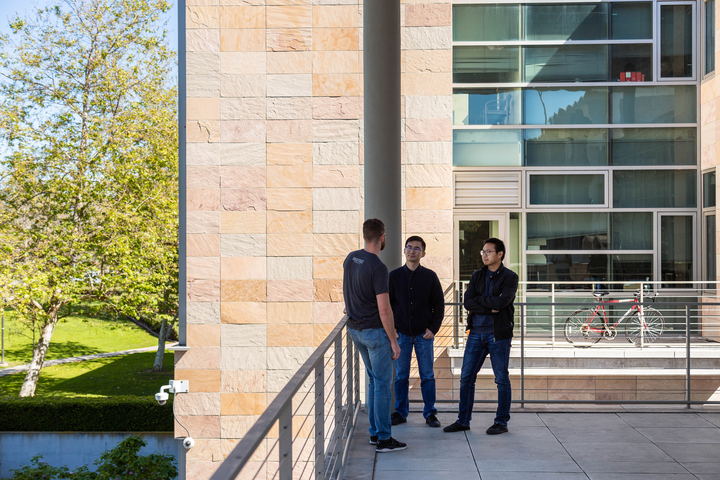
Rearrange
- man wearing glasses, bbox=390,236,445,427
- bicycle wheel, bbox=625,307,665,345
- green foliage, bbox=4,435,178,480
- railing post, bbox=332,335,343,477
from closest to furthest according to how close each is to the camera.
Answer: railing post, bbox=332,335,343,477 → man wearing glasses, bbox=390,236,445,427 → bicycle wheel, bbox=625,307,665,345 → green foliage, bbox=4,435,178,480

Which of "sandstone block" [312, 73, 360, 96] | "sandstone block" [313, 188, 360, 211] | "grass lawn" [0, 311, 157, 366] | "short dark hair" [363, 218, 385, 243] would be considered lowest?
Result: "grass lawn" [0, 311, 157, 366]

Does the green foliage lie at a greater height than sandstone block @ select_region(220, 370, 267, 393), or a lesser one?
lesser

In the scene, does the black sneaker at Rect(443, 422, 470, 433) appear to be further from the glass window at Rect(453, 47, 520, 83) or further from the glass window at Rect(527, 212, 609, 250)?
the glass window at Rect(453, 47, 520, 83)

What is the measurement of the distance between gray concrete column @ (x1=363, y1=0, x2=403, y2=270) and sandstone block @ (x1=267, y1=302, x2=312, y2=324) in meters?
3.92

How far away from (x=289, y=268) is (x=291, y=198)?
1062 millimetres

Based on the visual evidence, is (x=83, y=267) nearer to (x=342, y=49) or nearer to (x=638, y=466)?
(x=342, y=49)

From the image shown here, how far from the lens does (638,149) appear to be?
13.1 meters

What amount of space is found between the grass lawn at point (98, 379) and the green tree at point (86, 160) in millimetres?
6677

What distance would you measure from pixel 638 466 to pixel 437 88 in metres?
6.65

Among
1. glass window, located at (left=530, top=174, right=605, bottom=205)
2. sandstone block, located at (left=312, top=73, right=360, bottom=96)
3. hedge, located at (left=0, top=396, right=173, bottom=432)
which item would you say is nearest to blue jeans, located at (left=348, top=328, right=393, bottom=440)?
sandstone block, located at (left=312, top=73, right=360, bottom=96)

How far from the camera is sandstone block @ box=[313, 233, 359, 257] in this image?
31.5 ft

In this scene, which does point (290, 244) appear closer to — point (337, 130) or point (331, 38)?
point (337, 130)

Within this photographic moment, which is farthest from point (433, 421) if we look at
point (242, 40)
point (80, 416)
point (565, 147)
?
point (80, 416)

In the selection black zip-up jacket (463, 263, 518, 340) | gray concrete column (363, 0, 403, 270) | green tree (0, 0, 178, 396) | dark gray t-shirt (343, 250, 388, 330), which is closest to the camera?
dark gray t-shirt (343, 250, 388, 330)
